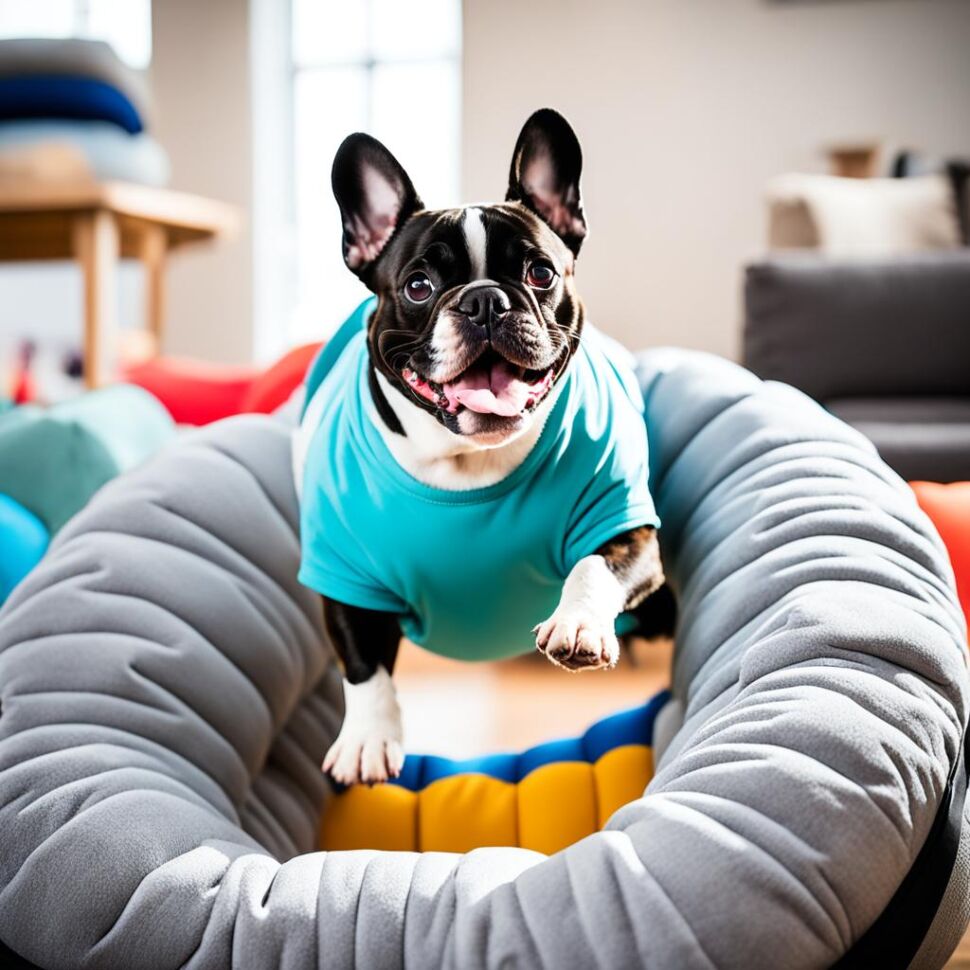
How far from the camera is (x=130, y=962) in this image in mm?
834

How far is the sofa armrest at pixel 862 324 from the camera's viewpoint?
213 centimetres

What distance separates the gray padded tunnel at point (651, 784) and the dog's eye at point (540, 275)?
29cm

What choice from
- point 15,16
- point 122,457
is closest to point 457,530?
point 122,457

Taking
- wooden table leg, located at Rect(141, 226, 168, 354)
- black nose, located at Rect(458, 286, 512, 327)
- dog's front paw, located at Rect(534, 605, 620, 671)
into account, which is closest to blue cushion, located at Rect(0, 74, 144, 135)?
wooden table leg, located at Rect(141, 226, 168, 354)

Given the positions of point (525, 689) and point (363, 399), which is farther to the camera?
point (525, 689)

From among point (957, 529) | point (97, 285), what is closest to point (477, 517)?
point (957, 529)

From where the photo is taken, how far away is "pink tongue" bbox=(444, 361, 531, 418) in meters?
0.90

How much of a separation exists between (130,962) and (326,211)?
4.40 metres

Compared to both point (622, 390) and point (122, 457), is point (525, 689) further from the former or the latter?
point (622, 390)

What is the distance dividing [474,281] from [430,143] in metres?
3.75

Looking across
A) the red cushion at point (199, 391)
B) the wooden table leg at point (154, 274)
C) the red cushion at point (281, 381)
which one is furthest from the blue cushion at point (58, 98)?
the red cushion at point (281, 381)

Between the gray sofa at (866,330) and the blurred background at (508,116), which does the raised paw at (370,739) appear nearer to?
the gray sofa at (866,330)

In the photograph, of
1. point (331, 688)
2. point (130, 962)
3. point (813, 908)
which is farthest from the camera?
point (331, 688)

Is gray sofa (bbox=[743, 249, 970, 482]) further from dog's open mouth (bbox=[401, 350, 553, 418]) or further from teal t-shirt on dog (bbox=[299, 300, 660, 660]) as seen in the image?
dog's open mouth (bbox=[401, 350, 553, 418])
